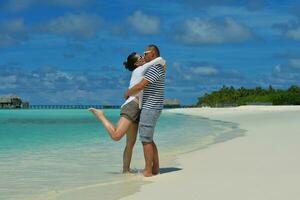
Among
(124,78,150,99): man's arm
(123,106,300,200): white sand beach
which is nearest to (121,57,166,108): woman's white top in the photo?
(124,78,150,99): man's arm

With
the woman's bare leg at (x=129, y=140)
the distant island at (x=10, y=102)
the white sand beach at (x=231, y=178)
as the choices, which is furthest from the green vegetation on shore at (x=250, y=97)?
the woman's bare leg at (x=129, y=140)

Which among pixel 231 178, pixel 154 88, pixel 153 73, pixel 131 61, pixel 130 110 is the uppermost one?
pixel 131 61

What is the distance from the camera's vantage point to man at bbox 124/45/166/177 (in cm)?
738

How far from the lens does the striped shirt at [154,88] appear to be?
740 cm

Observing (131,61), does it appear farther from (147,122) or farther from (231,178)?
(231,178)

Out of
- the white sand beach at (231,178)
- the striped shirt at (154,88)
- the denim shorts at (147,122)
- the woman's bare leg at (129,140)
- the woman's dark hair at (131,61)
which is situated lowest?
the white sand beach at (231,178)

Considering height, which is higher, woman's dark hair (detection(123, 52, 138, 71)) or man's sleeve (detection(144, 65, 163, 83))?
woman's dark hair (detection(123, 52, 138, 71))

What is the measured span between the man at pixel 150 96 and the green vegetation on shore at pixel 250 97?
77.1 m

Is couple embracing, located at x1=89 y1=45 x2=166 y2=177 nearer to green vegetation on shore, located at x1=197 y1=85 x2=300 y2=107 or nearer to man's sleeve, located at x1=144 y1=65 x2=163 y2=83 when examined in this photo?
man's sleeve, located at x1=144 y1=65 x2=163 y2=83

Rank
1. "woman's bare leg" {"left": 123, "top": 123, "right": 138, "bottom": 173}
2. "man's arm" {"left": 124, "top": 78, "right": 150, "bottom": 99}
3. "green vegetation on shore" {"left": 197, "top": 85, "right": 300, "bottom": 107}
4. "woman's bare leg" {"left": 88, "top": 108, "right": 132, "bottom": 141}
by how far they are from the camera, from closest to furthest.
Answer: "man's arm" {"left": 124, "top": 78, "right": 150, "bottom": 99}
"woman's bare leg" {"left": 88, "top": 108, "right": 132, "bottom": 141}
"woman's bare leg" {"left": 123, "top": 123, "right": 138, "bottom": 173}
"green vegetation on shore" {"left": 197, "top": 85, "right": 300, "bottom": 107}

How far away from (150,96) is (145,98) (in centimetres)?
8

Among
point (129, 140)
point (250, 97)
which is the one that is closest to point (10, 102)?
point (250, 97)

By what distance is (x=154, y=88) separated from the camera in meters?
7.47

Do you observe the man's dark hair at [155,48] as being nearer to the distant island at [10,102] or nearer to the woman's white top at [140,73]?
the woman's white top at [140,73]
